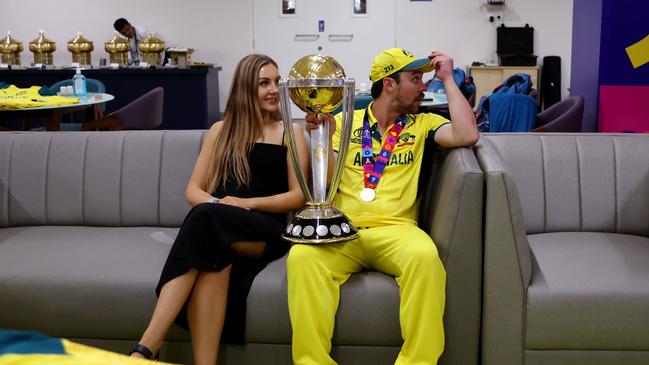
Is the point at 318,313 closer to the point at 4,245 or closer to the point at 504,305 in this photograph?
the point at 504,305

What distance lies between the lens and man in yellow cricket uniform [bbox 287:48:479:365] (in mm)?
2639

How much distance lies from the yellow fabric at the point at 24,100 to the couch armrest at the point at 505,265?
366cm

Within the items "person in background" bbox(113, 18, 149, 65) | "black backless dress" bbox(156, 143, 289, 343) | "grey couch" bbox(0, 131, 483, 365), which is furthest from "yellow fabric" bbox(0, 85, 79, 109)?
"person in background" bbox(113, 18, 149, 65)

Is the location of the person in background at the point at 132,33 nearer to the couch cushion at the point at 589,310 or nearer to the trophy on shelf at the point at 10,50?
the trophy on shelf at the point at 10,50

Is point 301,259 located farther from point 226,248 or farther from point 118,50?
point 118,50

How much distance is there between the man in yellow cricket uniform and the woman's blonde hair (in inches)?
14.3

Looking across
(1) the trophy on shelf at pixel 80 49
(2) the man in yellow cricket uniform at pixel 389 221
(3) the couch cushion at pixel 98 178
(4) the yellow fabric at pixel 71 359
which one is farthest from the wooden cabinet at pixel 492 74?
(4) the yellow fabric at pixel 71 359

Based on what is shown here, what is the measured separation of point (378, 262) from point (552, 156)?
3.47 ft

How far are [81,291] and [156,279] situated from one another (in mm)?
292

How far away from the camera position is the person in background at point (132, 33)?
10414mm

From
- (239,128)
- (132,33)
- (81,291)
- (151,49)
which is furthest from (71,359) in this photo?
(132,33)

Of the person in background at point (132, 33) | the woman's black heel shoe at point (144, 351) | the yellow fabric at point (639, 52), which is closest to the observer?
the woman's black heel shoe at point (144, 351)

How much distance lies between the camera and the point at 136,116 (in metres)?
6.96

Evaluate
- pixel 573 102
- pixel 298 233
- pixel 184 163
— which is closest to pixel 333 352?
pixel 298 233
